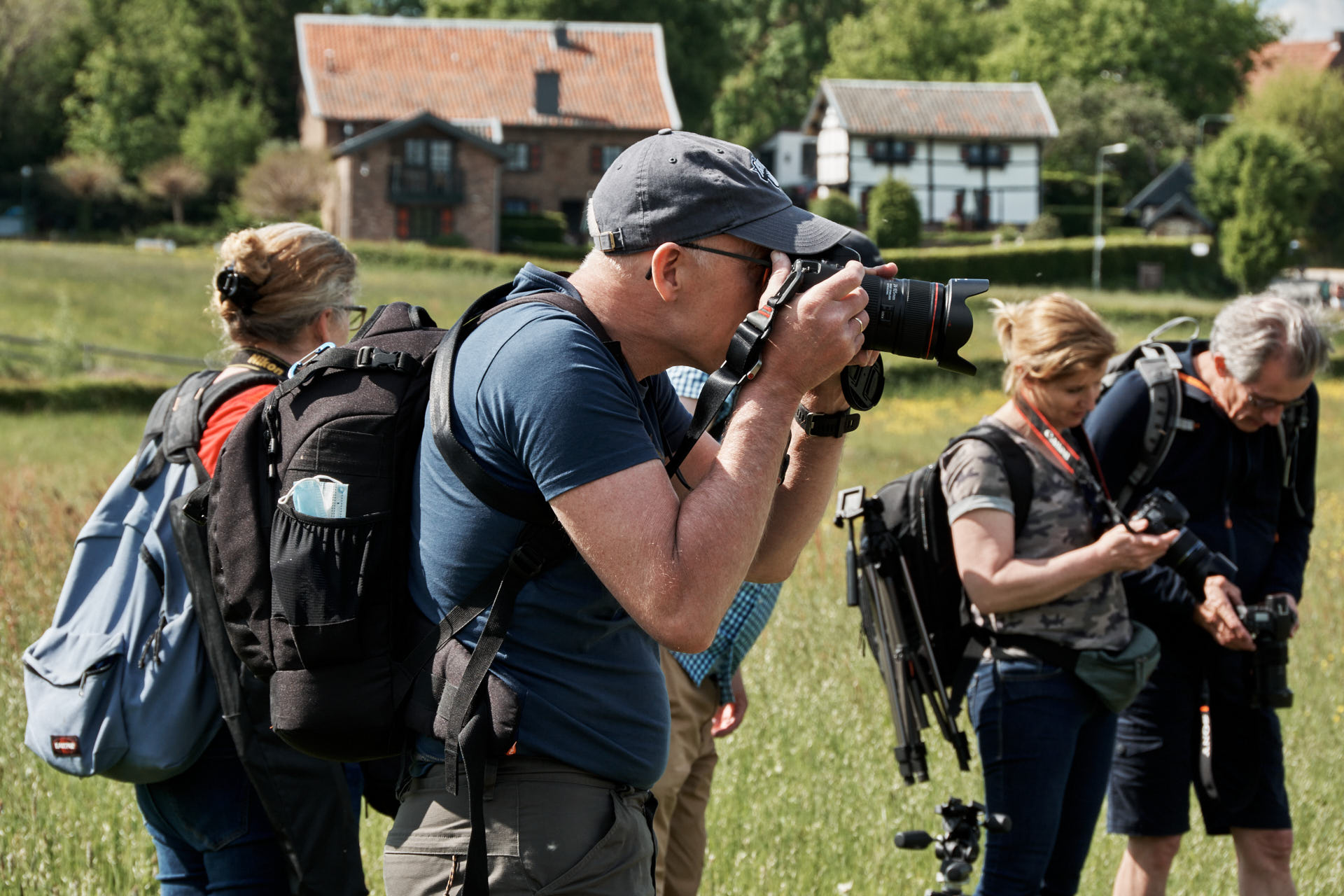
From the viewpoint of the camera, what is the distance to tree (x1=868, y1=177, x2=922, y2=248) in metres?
48.0

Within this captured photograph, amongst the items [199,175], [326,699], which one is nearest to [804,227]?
[326,699]

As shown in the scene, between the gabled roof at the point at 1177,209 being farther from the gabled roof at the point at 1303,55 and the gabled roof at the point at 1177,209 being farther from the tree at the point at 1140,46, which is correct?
the gabled roof at the point at 1303,55

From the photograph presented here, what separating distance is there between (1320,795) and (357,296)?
409 cm

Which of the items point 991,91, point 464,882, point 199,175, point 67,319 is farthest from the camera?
point 991,91

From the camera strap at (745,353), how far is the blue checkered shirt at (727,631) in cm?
136

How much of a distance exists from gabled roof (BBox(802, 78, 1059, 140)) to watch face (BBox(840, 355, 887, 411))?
56291mm

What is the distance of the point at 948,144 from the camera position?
191 feet

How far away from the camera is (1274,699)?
3.79m

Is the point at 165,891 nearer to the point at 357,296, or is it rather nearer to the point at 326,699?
the point at 326,699

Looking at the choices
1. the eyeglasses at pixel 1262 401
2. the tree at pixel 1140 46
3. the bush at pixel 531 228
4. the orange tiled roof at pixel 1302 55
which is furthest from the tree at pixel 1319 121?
the eyeglasses at pixel 1262 401

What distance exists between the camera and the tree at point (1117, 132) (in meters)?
64.1

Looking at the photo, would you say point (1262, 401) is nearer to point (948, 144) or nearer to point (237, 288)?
point (237, 288)

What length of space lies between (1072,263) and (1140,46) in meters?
29.1

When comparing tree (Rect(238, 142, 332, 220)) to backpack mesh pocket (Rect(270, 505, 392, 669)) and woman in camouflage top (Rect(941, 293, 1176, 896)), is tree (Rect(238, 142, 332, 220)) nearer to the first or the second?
woman in camouflage top (Rect(941, 293, 1176, 896))
